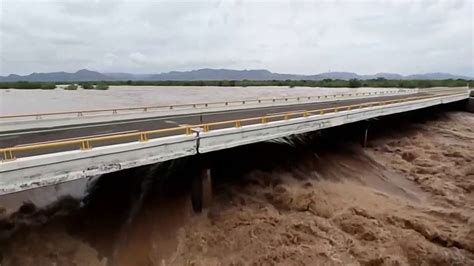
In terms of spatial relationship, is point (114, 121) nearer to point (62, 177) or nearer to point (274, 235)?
point (62, 177)

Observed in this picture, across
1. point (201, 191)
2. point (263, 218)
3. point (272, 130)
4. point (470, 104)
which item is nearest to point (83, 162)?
point (201, 191)

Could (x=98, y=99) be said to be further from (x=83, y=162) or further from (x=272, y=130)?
(x=83, y=162)

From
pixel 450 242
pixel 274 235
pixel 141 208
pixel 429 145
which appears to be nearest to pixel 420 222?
pixel 450 242

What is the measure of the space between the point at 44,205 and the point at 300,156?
14.0 meters

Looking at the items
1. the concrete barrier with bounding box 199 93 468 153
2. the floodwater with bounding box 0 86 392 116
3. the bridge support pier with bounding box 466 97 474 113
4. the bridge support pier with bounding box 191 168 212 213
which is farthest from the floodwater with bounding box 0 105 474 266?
the bridge support pier with bounding box 466 97 474 113

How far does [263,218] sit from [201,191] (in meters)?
2.83

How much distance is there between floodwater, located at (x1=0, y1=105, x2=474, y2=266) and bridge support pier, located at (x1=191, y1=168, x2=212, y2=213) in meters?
0.33

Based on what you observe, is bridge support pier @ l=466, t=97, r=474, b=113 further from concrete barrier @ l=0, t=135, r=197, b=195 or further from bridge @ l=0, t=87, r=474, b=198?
concrete barrier @ l=0, t=135, r=197, b=195

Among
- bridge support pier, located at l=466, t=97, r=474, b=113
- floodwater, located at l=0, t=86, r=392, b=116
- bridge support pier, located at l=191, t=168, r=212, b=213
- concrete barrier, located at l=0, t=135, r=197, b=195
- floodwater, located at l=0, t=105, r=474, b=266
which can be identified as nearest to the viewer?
concrete barrier, located at l=0, t=135, r=197, b=195

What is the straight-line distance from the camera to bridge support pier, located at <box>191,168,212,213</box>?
14.0 m

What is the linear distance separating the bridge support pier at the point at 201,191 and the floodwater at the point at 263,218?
33 cm

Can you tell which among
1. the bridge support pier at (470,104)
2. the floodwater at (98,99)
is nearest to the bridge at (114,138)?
the floodwater at (98,99)

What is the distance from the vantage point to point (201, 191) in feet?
46.2

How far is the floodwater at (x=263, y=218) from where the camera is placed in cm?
1134
